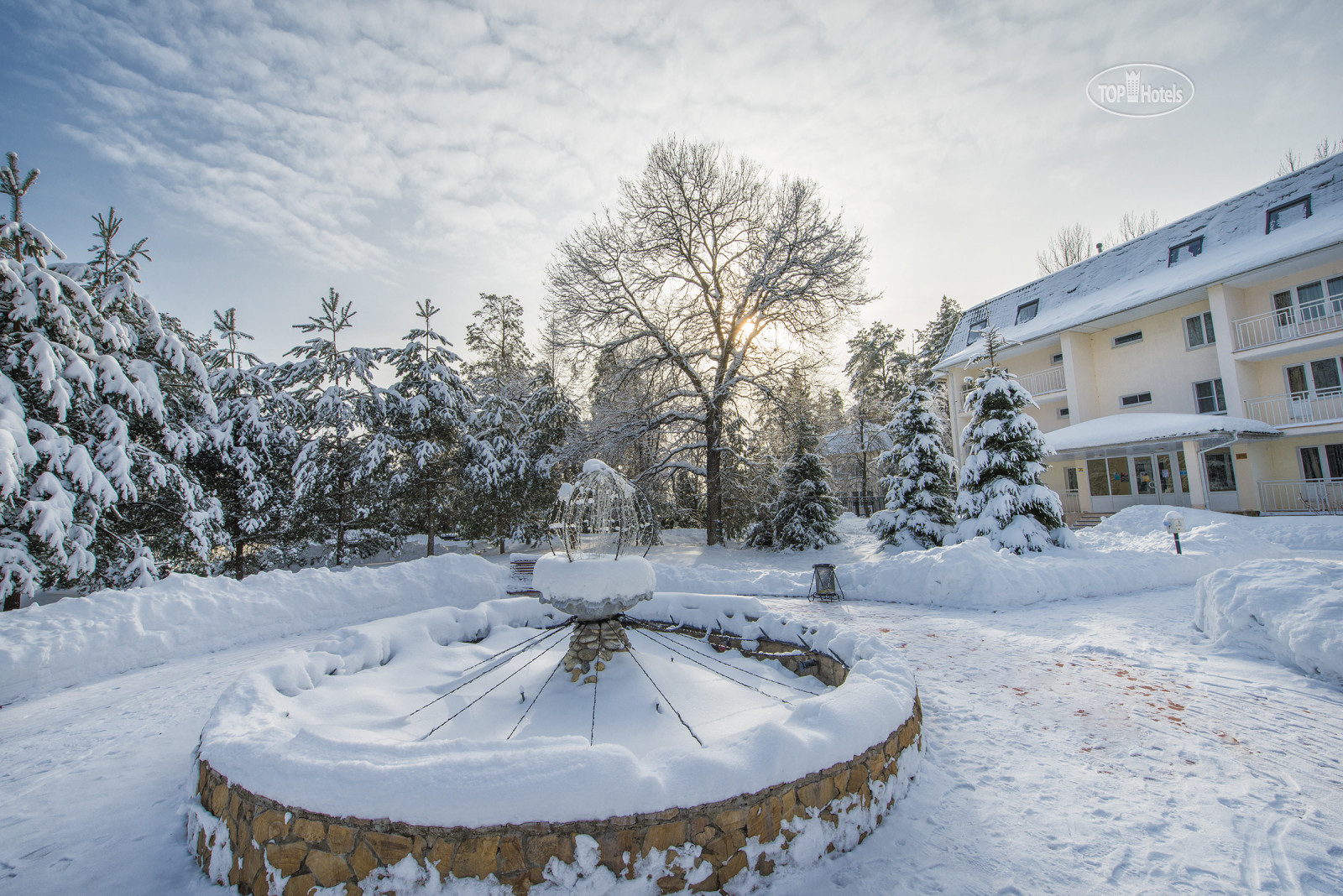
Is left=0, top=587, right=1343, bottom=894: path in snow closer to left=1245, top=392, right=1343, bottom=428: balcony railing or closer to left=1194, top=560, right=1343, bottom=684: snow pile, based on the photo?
left=1194, top=560, right=1343, bottom=684: snow pile

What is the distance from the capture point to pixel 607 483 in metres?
5.00

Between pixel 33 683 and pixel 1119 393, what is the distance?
26562mm

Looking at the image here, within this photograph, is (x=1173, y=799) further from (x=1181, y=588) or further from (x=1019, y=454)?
(x=1019, y=454)

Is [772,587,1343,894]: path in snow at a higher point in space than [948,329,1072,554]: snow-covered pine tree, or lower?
lower

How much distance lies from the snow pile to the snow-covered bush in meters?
5.29

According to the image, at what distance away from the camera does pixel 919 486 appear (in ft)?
51.9

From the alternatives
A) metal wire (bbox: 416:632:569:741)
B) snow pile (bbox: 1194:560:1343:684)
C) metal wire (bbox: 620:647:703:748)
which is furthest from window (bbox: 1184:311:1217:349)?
metal wire (bbox: 416:632:569:741)

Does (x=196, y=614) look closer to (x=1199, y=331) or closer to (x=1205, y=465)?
(x=1205, y=465)

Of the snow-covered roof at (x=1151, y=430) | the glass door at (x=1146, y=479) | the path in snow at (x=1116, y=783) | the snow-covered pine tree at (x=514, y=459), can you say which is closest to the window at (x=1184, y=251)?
the snow-covered roof at (x=1151, y=430)

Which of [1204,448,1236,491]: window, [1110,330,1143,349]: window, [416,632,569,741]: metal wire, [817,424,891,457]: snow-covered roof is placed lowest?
[416,632,569,741]: metal wire

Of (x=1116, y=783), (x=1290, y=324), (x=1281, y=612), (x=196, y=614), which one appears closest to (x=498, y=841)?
(x=1116, y=783)

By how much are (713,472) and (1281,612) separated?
12.9 metres

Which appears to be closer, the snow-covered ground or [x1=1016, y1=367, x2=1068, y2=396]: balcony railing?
the snow-covered ground

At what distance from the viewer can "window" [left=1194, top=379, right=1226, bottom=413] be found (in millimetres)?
16380
